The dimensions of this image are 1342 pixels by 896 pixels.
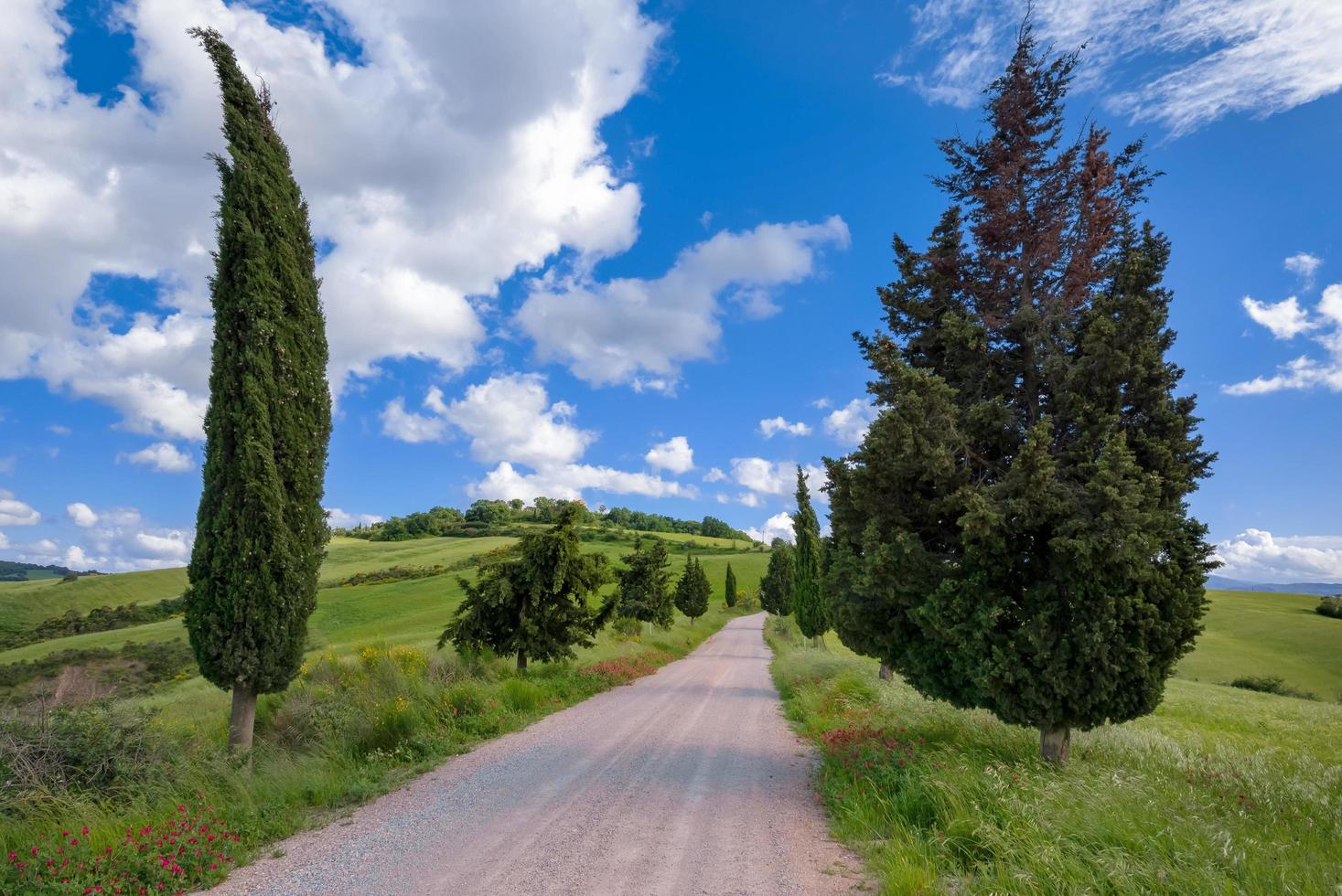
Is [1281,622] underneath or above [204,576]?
underneath

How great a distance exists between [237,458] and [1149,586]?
11924 millimetres

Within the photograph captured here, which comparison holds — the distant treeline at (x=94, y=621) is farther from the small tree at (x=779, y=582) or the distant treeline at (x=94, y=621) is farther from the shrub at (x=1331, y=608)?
the shrub at (x=1331, y=608)

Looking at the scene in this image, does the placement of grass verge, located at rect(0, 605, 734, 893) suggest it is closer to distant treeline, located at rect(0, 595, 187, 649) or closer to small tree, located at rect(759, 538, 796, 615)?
small tree, located at rect(759, 538, 796, 615)

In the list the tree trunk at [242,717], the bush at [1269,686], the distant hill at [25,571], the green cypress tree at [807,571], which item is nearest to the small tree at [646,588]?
the green cypress tree at [807,571]

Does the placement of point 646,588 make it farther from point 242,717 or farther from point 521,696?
point 242,717

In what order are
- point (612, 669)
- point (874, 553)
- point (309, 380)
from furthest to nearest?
point (612, 669)
point (309, 380)
point (874, 553)

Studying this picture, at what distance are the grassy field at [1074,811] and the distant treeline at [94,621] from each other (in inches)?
2195

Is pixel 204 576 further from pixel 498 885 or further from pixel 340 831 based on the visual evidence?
pixel 498 885

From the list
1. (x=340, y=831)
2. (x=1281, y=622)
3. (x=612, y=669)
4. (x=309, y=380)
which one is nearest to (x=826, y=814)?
(x=340, y=831)

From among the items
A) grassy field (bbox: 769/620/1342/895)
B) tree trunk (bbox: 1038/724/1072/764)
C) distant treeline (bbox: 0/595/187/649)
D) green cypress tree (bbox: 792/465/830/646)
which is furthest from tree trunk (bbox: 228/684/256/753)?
distant treeline (bbox: 0/595/187/649)

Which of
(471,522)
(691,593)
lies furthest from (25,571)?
(691,593)

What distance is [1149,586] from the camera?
6.57 m

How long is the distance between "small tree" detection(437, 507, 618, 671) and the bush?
35996 mm

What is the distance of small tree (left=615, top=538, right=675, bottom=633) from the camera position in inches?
1356
